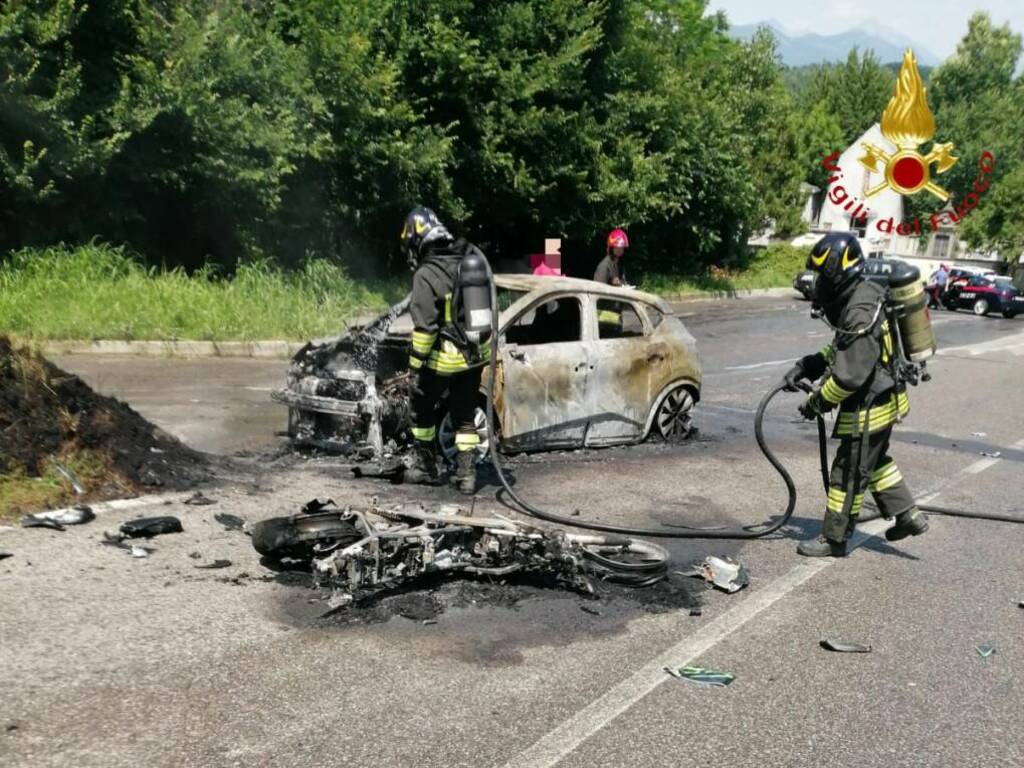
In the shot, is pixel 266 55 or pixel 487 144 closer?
pixel 266 55

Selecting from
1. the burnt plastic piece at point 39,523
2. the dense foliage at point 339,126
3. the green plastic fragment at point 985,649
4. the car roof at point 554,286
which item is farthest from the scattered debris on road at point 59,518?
the dense foliage at point 339,126

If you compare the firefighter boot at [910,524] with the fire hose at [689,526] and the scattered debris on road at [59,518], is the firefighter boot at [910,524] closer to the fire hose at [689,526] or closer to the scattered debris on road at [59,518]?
the fire hose at [689,526]

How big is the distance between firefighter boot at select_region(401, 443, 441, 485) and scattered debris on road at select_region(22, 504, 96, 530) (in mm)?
2246

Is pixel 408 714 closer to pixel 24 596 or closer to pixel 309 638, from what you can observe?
pixel 309 638

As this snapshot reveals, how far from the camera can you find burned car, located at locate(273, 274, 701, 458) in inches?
314

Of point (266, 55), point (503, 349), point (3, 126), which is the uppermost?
point (266, 55)

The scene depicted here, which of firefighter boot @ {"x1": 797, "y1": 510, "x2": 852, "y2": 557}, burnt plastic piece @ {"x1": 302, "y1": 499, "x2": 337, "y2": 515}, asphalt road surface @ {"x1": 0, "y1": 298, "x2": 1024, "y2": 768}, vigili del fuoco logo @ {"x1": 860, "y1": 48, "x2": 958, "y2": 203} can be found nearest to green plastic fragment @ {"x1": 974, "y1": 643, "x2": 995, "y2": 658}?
asphalt road surface @ {"x1": 0, "y1": 298, "x2": 1024, "y2": 768}

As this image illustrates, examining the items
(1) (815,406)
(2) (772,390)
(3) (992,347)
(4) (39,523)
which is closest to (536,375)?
(2) (772,390)

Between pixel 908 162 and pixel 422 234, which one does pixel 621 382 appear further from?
pixel 908 162

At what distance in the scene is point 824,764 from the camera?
376cm

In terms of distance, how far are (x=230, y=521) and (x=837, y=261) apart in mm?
3950

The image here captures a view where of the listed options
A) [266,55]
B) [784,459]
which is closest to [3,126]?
[266,55]

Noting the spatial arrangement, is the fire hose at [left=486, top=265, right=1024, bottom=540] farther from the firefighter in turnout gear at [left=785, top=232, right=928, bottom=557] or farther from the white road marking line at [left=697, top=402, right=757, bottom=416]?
the white road marking line at [left=697, top=402, right=757, bottom=416]

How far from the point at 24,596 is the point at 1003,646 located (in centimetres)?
468
